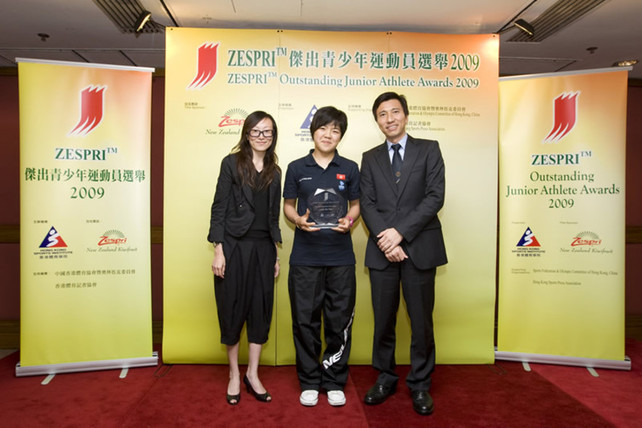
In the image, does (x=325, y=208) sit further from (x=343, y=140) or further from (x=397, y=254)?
(x=343, y=140)

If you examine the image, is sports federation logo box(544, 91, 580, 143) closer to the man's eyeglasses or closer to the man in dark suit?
the man in dark suit

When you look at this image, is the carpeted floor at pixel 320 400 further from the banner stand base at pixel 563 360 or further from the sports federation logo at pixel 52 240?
the sports federation logo at pixel 52 240

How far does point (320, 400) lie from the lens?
263 centimetres

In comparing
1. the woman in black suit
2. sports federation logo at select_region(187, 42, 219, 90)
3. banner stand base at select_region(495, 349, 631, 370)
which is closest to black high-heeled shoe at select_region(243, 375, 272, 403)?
the woman in black suit

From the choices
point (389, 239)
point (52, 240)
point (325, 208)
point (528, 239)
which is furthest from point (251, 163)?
point (528, 239)

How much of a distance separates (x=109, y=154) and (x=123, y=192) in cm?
29

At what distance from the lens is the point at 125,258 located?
316cm

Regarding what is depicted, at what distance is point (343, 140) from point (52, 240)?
222 cm

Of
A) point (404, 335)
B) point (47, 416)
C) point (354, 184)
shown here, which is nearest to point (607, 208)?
point (404, 335)

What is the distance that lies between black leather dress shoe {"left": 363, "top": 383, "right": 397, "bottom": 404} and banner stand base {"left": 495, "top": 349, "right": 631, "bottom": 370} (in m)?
1.19

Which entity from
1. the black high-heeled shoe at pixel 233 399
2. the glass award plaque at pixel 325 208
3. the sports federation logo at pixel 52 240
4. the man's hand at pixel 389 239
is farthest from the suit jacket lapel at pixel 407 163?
the sports federation logo at pixel 52 240

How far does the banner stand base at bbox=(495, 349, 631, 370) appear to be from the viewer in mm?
3234

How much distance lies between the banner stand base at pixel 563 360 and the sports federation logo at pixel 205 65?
304cm

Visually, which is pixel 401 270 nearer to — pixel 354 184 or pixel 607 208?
pixel 354 184
